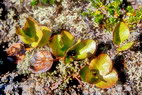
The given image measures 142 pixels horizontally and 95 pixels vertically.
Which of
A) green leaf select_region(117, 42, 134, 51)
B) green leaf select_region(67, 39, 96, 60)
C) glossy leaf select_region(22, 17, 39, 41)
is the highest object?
glossy leaf select_region(22, 17, 39, 41)

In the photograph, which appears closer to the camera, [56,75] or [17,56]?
[56,75]

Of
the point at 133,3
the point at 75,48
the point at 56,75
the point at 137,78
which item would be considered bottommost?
the point at 137,78

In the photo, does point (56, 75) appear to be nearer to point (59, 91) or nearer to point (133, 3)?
point (59, 91)

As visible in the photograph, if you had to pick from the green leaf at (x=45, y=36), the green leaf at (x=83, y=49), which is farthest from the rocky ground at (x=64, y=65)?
the green leaf at (x=45, y=36)

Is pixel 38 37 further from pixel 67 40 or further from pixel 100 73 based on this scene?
pixel 100 73

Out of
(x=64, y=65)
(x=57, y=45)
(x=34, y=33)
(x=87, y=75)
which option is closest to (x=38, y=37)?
(x=34, y=33)

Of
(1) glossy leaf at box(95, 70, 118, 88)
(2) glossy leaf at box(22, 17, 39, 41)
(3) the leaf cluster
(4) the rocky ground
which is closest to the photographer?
(1) glossy leaf at box(95, 70, 118, 88)

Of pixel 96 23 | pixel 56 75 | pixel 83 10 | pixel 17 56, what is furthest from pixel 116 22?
pixel 17 56

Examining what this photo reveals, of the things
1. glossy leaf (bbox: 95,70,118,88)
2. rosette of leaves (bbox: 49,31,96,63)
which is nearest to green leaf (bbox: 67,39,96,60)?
rosette of leaves (bbox: 49,31,96,63)

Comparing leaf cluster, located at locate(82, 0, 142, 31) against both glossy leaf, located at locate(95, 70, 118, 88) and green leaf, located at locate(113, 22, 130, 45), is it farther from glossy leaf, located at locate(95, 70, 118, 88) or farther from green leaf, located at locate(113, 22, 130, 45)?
glossy leaf, located at locate(95, 70, 118, 88)
